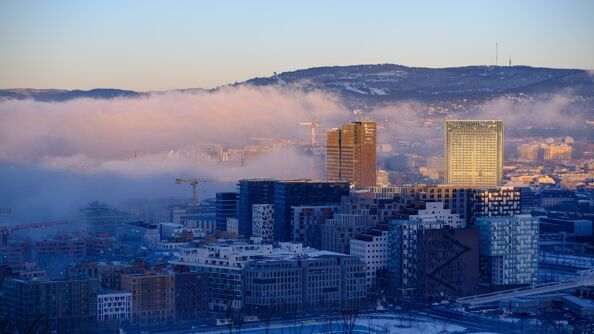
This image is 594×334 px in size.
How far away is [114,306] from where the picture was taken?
2231 centimetres

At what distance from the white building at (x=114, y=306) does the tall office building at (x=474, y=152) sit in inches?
649

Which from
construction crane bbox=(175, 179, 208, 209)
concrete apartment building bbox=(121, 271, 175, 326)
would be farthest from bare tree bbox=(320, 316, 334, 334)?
construction crane bbox=(175, 179, 208, 209)

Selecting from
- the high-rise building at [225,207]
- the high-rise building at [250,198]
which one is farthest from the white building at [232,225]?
the high-rise building at [225,207]

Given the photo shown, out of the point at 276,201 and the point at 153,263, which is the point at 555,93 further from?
the point at 153,263

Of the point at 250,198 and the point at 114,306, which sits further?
the point at 250,198

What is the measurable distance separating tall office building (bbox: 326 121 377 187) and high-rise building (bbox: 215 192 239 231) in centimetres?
259

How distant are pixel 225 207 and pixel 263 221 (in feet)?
8.95

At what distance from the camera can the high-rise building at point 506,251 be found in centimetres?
2648

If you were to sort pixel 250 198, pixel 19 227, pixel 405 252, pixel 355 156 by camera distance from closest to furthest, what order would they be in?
pixel 405 252, pixel 19 227, pixel 250 198, pixel 355 156

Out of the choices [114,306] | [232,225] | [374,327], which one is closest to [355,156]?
[232,225]

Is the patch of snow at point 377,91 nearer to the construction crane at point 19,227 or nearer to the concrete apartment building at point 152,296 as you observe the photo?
the construction crane at point 19,227

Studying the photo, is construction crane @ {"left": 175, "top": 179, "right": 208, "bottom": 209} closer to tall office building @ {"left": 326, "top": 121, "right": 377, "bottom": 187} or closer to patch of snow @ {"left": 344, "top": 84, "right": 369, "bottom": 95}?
tall office building @ {"left": 326, "top": 121, "right": 377, "bottom": 187}

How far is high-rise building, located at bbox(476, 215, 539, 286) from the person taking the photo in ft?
86.9

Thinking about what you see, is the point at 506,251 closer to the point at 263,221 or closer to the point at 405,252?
the point at 405,252
